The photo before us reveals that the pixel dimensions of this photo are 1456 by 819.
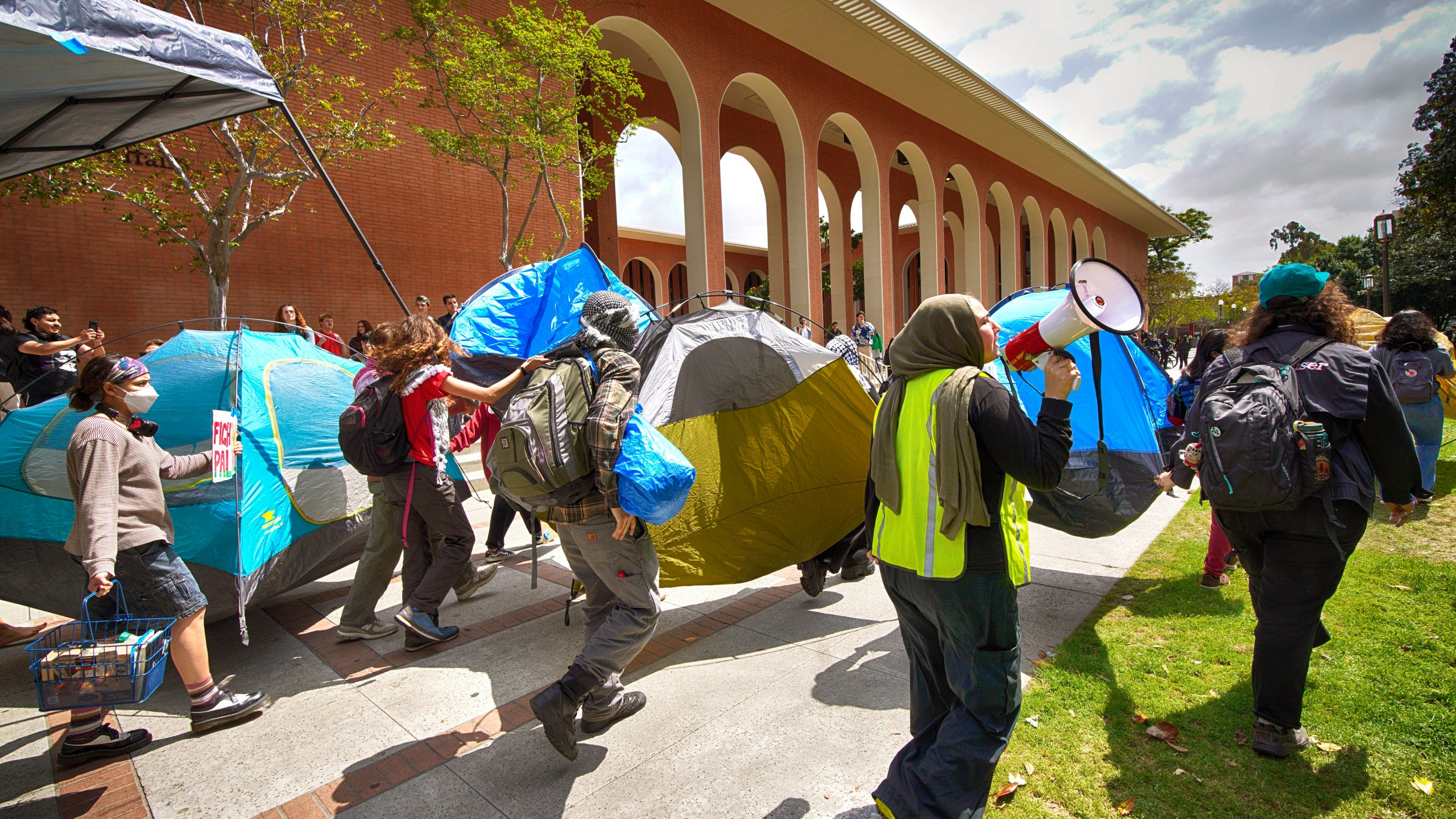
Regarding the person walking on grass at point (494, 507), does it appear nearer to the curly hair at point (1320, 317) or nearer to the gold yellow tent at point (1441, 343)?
the curly hair at point (1320, 317)

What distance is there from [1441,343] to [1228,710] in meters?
5.20

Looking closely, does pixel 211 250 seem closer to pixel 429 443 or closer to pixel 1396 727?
pixel 429 443

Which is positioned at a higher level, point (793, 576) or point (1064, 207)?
point (1064, 207)

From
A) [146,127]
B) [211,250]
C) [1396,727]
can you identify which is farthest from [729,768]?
[211,250]

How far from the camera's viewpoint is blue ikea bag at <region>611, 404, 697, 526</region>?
99.6 inches

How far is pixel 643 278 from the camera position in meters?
31.3

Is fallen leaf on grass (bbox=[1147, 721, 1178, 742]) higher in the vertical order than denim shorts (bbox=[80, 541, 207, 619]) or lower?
lower

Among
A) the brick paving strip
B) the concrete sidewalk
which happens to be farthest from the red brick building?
the brick paving strip

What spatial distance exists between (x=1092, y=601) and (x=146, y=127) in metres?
5.92

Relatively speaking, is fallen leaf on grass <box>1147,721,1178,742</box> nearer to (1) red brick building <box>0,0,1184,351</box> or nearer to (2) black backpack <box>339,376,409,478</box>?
(2) black backpack <box>339,376,409,478</box>

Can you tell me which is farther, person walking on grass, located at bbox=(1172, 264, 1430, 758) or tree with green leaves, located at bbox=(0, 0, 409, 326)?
tree with green leaves, located at bbox=(0, 0, 409, 326)

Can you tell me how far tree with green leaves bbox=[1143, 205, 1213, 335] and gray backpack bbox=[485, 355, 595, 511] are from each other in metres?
48.4

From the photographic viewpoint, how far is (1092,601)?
14.0 ft

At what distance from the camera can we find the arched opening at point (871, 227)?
20875 millimetres
